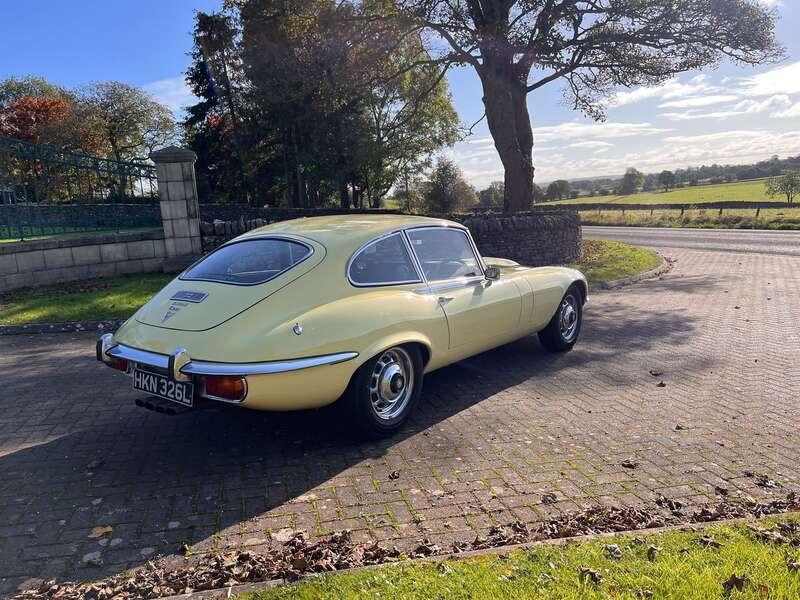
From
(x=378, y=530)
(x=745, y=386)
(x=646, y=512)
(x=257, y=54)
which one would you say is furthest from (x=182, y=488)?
(x=257, y=54)

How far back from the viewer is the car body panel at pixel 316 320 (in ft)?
11.3

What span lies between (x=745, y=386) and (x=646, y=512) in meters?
2.92

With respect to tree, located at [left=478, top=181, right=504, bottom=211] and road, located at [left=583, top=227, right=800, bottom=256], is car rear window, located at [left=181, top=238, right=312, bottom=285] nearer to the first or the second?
road, located at [left=583, top=227, right=800, bottom=256]

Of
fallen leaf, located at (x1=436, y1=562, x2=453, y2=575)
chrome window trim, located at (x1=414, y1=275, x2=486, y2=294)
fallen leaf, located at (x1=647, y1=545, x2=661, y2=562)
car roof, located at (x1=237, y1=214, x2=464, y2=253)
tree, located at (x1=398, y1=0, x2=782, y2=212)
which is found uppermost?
tree, located at (x1=398, y1=0, x2=782, y2=212)

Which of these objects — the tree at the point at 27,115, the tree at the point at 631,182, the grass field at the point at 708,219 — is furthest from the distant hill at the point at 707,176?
the tree at the point at 27,115

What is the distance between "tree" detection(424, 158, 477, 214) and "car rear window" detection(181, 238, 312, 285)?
127 feet

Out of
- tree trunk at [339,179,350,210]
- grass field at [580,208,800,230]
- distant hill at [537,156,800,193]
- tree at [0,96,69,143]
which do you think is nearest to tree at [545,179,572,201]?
distant hill at [537,156,800,193]

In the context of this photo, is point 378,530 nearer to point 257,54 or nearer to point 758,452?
point 758,452

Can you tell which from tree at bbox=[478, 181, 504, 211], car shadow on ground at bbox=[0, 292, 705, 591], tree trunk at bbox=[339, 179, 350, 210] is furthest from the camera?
tree at bbox=[478, 181, 504, 211]

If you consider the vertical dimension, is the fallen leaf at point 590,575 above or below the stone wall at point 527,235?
below

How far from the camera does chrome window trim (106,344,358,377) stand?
3326 mm

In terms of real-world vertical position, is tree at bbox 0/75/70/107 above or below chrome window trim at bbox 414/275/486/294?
above

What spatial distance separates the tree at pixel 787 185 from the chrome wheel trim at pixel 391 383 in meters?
47.0

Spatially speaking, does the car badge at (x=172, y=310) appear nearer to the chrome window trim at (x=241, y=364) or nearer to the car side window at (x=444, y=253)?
the chrome window trim at (x=241, y=364)
